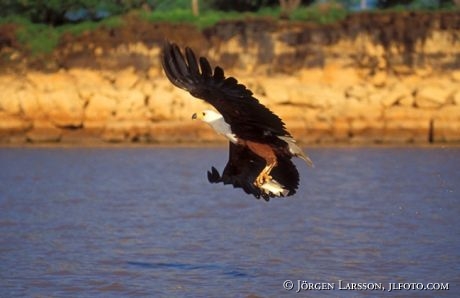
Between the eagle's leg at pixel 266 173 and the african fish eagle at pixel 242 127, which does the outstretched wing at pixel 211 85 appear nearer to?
the african fish eagle at pixel 242 127

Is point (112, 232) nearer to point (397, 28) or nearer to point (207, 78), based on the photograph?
point (207, 78)

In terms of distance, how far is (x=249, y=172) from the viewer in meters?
9.70

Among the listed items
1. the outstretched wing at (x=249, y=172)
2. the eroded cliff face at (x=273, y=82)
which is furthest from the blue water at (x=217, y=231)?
the eroded cliff face at (x=273, y=82)

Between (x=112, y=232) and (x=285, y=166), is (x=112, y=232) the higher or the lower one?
the lower one

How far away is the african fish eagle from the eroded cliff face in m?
18.4

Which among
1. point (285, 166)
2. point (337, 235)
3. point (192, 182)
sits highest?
point (285, 166)

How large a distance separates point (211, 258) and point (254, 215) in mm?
3893

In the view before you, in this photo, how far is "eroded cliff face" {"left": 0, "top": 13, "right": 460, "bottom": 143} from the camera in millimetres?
28344

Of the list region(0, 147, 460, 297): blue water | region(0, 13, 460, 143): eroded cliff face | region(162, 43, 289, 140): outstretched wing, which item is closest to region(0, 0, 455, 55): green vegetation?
region(0, 13, 460, 143): eroded cliff face

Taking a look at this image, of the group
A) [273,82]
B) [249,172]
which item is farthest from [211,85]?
[273,82]

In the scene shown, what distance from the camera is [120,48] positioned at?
3095cm

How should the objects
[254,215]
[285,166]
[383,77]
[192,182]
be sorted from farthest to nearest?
[383,77] → [192,182] → [254,215] → [285,166]

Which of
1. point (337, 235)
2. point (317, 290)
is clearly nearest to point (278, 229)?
point (337, 235)

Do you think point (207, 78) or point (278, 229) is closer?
point (207, 78)
